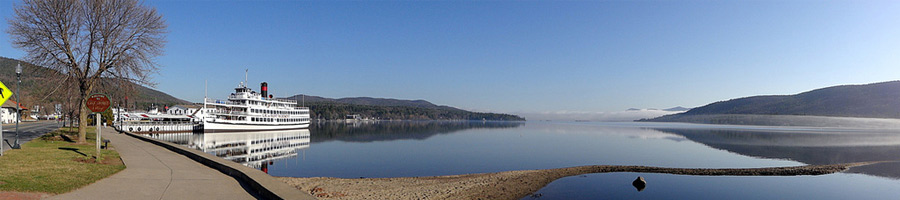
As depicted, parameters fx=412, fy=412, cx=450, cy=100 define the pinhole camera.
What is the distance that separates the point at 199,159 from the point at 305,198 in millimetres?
9365

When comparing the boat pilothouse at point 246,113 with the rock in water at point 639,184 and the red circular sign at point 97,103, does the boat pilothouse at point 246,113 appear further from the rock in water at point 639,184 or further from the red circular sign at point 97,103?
the rock in water at point 639,184

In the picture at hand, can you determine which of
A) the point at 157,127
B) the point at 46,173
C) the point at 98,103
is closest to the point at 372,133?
the point at 157,127

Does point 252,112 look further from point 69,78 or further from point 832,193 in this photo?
point 832,193

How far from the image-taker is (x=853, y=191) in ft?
54.6

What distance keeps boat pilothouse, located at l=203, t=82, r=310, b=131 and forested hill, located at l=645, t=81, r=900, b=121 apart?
153 meters

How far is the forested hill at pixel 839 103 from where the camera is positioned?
120 m

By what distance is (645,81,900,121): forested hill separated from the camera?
395ft

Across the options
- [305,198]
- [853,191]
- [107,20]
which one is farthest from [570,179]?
[107,20]

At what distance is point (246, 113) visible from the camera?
6900cm

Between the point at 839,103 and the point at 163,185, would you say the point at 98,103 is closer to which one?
the point at 163,185

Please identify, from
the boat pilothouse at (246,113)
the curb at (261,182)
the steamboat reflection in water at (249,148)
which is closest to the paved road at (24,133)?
the steamboat reflection in water at (249,148)

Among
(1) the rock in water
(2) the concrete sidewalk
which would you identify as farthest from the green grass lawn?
(1) the rock in water

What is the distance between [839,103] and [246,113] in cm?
17735

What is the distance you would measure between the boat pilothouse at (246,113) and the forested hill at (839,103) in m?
153
